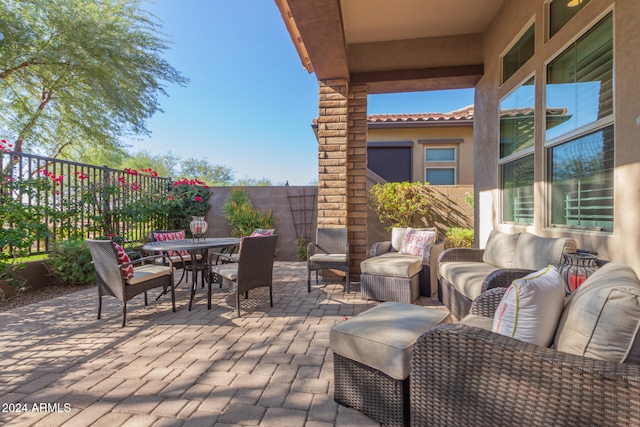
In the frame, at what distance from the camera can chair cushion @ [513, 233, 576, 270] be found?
8.12ft

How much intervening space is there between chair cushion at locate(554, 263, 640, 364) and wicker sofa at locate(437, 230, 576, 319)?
120 centimetres

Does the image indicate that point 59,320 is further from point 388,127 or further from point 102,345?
point 388,127

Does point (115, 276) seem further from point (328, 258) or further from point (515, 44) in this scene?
point (515, 44)

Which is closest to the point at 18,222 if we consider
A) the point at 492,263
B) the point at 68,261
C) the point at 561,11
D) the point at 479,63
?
the point at 68,261

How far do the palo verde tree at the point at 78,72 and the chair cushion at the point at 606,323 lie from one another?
365 inches

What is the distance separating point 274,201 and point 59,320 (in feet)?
15.0

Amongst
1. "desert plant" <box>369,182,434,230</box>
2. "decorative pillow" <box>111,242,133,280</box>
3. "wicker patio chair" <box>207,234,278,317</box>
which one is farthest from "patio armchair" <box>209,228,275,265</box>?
"desert plant" <box>369,182,434,230</box>

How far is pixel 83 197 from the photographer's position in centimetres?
480

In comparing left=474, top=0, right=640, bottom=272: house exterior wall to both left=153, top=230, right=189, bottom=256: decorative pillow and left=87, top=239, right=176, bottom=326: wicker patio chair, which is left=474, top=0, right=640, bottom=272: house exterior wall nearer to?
left=87, top=239, right=176, bottom=326: wicker patio chair

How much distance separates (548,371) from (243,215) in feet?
21.1

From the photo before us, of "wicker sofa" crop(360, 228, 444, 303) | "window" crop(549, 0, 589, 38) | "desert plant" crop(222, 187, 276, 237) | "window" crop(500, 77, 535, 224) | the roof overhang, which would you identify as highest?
the roof overhang

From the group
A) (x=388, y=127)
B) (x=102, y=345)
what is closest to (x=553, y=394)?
(x=102, y=345)

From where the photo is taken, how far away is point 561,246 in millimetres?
2494

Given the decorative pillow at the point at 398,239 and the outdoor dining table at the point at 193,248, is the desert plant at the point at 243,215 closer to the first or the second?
the outdoor dining table at the point at 193,248
